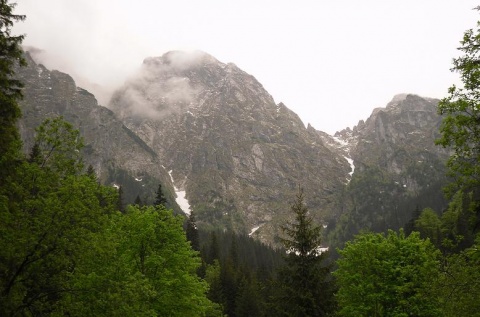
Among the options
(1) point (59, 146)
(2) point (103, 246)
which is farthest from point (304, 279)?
(1) point (59, 146)

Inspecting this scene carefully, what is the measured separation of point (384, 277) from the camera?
30734mm

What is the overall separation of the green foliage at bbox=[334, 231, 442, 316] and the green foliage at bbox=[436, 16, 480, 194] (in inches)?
584

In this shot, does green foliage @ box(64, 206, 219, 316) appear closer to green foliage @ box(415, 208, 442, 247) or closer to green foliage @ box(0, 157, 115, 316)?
green foliage @ box(0, 157, 115, 316)

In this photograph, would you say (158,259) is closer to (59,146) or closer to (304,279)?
(304,279)

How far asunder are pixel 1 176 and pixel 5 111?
376 centimetres

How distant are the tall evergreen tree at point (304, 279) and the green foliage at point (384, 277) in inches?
168

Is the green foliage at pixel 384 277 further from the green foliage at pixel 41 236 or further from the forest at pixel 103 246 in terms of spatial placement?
the green foliage at pixel 41 236

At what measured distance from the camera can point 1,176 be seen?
16.5 m

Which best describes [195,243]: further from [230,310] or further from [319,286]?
[319,286]

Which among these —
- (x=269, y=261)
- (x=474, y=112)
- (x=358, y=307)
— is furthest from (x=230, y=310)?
(x=269, y=261)

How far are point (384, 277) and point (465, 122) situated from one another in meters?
20.2

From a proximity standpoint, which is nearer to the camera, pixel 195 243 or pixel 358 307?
pixel 358 307

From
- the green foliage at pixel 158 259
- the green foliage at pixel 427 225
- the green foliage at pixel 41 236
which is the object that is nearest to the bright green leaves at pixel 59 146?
the green foliage at pixel 41 236

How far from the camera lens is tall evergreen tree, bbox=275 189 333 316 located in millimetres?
24797
